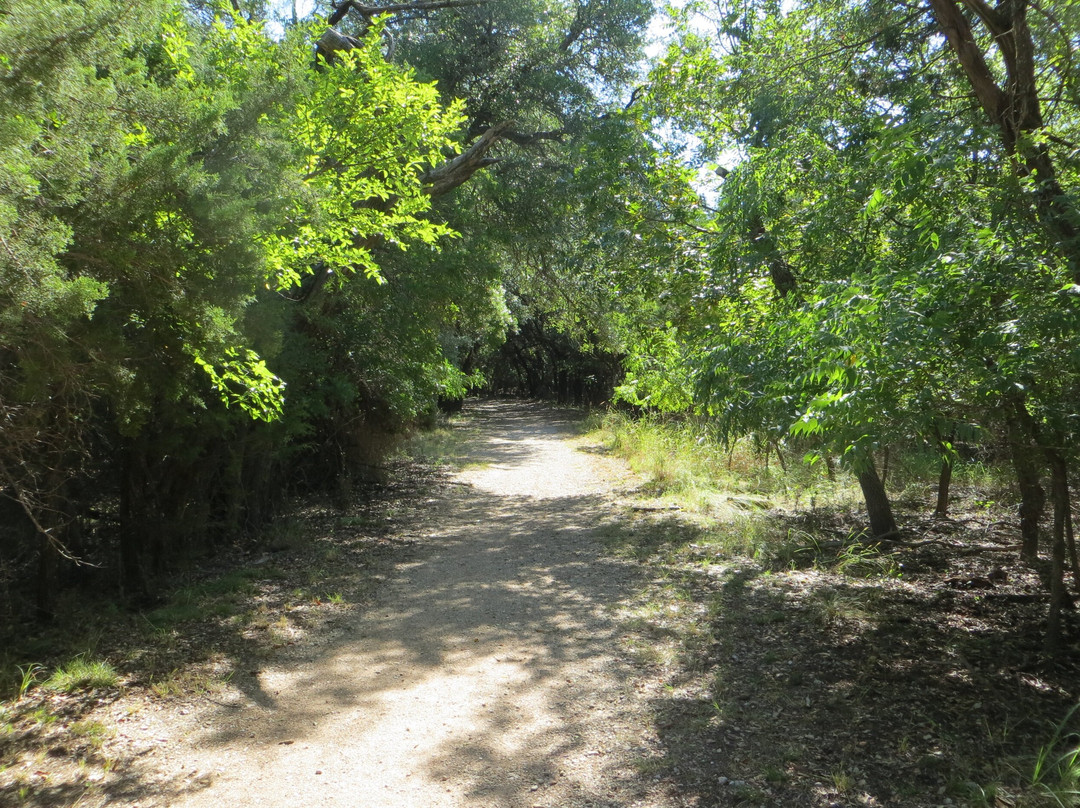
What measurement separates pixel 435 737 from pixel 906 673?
3.24m

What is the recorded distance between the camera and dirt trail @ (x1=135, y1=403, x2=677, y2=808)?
12.9 feet

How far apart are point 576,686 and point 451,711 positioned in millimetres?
913

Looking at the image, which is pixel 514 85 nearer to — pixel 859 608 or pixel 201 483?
pixel 201 483

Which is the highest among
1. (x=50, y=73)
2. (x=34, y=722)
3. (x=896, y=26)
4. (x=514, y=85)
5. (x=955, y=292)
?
(x=514, y=85)

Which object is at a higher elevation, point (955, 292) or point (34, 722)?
point (955, 292)

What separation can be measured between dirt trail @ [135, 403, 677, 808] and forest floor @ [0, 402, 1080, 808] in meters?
0.02

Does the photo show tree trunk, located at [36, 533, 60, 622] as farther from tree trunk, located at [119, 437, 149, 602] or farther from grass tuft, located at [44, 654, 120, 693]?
grass tuft, located at [44, 654, 120, 693]

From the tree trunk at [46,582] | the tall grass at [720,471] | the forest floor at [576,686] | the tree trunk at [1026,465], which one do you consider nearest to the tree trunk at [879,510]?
the forest floor at [576,686]

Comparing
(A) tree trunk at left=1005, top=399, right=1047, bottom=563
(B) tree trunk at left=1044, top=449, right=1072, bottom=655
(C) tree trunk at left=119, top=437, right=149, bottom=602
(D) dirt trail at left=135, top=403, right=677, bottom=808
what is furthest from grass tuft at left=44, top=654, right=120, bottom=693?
(B) tree trunk at left=1044, top=449, right=1072, bottom=655

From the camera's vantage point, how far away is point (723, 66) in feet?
28.8

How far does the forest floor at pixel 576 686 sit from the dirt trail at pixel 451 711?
0.07 ft

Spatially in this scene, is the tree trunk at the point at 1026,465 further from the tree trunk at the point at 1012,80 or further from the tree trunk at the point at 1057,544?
the tree trunk at the point at 1012,80

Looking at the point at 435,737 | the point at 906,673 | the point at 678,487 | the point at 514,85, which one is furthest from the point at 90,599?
the point at 514,85

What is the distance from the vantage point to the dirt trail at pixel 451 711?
3.92m
